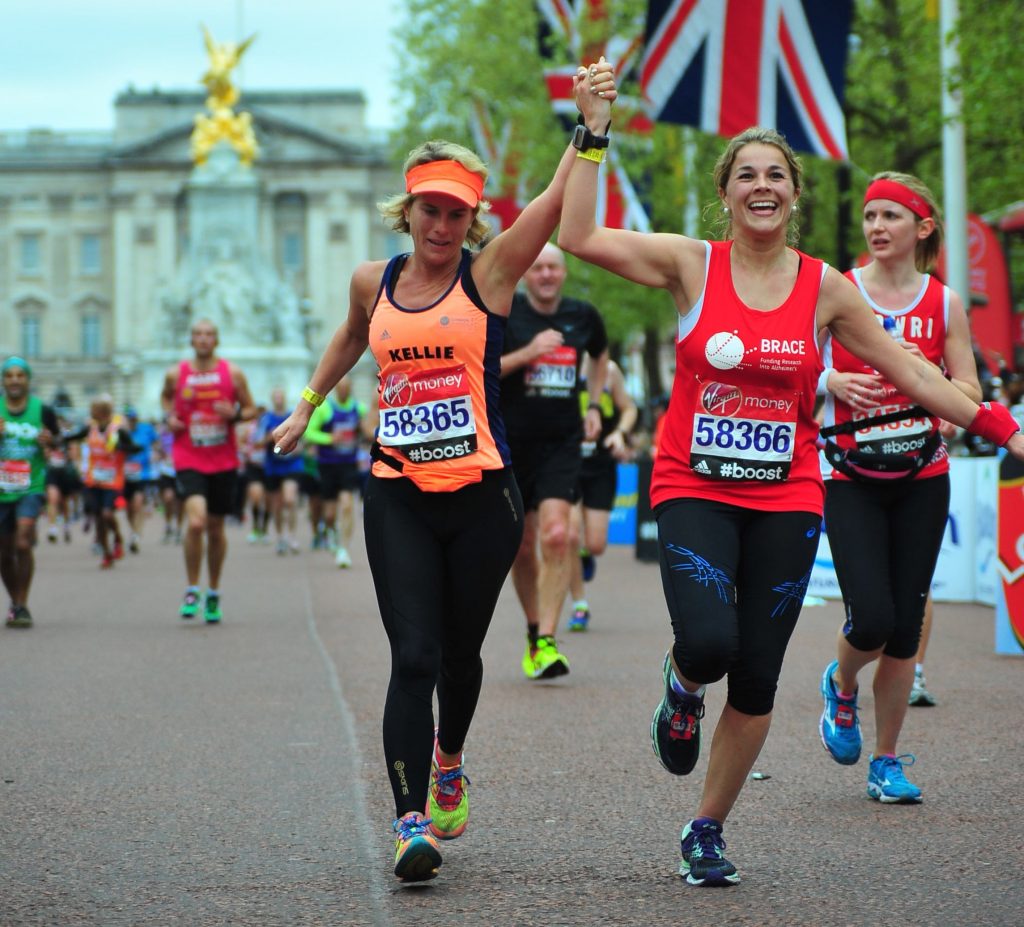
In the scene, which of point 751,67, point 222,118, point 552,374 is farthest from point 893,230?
point 222,118

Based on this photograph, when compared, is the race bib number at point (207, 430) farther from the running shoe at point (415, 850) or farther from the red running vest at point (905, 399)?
the running shoe at point (415, 850)

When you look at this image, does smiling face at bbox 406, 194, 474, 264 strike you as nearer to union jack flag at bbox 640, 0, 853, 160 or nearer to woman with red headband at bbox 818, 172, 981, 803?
woman with red headband at bbox 818, 172, 981, 803

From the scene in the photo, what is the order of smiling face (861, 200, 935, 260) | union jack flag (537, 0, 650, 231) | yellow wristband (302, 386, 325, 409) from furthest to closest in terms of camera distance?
union jack flag (537, 0, 650, 231), smiling face (861, 200, 935, 260), yellow wristband (302, 386, 325, 409)

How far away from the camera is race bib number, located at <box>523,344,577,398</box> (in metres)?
10.2

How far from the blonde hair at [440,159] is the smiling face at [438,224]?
0.24 ft

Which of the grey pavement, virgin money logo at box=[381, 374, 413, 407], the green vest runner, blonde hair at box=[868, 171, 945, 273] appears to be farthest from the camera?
the green vest runner

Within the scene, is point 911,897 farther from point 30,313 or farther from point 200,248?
point 30,313

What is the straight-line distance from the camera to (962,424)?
18.1 feet

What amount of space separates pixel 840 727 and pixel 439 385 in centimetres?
221

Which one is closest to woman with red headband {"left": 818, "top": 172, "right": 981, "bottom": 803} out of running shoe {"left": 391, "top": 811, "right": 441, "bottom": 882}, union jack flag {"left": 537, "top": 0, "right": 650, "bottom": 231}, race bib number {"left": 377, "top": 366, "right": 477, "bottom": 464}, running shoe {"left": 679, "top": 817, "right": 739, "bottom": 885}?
running shoe {"left": 679, "top": 817, "right": 739, "bottom": 885}

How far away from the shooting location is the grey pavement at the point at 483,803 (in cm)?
496

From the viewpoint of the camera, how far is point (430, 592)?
532 centimetres

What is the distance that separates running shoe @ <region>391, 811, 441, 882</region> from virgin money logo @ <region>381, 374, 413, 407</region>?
3.78ft

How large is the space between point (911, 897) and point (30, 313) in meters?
117
